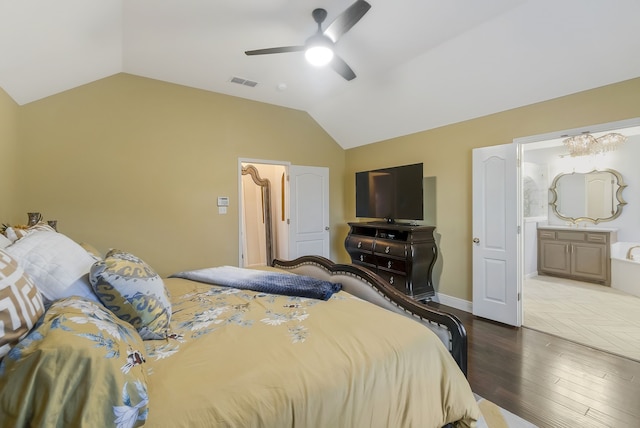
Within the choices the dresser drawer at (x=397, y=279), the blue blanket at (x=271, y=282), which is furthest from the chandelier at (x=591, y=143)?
the blue blanket at (x=271, y=282)

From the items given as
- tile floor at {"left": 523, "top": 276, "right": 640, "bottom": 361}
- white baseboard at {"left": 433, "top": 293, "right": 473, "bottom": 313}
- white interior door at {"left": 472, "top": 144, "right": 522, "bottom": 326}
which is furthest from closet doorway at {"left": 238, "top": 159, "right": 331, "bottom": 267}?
tile floor at {"left": 523, "top": 276, "right": 640, "bottom": 361}

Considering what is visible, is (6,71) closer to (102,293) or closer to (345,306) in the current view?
(102,293)

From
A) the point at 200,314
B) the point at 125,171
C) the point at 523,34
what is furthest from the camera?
the point at 125,171

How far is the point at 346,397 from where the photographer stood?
3.31 ft

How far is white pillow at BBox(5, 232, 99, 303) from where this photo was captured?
3.69 feet

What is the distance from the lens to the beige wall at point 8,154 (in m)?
2.49

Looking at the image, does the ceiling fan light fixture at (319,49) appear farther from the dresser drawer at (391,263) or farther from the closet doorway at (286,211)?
the dresser drawer at (391,263)

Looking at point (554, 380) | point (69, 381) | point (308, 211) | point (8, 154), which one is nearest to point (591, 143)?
point (554, 380)

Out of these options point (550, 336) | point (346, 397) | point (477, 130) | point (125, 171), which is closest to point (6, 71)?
point (125, 171)

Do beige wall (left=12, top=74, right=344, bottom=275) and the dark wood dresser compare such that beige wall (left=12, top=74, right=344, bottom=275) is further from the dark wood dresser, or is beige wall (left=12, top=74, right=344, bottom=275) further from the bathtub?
the bathtub

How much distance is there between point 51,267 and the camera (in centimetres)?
118

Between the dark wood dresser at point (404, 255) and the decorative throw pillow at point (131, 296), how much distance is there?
2993 millimetres

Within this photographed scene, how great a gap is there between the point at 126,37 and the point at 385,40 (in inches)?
97.5

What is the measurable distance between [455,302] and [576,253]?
A: 3.05 metres
